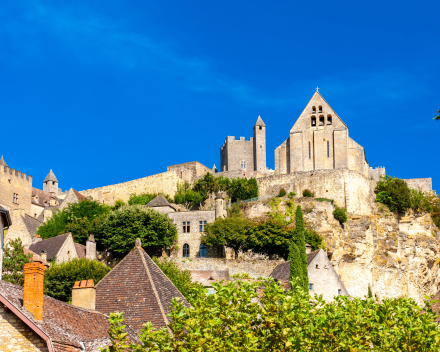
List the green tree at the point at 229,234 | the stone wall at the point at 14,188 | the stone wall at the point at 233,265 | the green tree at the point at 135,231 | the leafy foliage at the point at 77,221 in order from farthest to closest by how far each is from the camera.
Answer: the stone wall at the point at 14,188 → the leafy foliage at the point at 77,221 → the green tree at the point at 229,234 → the green tree at the point at 135,231 → the stone wall at the point at 233,265

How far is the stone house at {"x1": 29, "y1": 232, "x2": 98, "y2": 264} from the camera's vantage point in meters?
47.3

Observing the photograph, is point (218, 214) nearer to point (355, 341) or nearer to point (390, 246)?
point (390, 246)

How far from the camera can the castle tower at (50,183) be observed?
98.3 m

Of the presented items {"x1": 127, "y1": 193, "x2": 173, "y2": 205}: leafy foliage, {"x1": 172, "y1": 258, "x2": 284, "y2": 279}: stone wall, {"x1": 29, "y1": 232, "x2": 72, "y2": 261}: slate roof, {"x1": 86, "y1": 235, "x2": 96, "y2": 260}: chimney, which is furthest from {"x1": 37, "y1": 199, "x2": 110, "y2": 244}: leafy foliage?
{"x1": 172, "y1": 258, "x2": 284, "y2": 279}: stone wall

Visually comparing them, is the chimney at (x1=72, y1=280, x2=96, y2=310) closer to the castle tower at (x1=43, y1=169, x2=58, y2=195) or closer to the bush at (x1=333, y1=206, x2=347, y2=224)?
the bush at (x1=333, y1=206, x2=347, y2=224)

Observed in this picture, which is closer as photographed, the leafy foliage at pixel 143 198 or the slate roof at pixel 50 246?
the slate roof at pixel 50 246

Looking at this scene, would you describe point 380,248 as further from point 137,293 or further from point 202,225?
point 137,293

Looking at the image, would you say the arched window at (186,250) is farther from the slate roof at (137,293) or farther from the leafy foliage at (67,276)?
the slate roof at (137,293)

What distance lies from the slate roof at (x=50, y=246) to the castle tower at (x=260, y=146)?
3739cm

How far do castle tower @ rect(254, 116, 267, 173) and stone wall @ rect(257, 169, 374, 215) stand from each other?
15858 mm

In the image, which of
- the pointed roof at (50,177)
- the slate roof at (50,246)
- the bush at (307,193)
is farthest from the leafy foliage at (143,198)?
the pointed roof at (50,177)

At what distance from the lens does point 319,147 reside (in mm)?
71812

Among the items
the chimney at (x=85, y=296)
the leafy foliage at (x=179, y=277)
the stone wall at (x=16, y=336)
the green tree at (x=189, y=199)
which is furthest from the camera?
the green tree at (x=189, y=199)

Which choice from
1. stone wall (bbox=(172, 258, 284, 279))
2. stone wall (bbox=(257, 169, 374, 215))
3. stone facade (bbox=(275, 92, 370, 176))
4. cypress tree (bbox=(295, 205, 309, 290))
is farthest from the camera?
stone facade (bbox=(275, 92, 370, 176))
